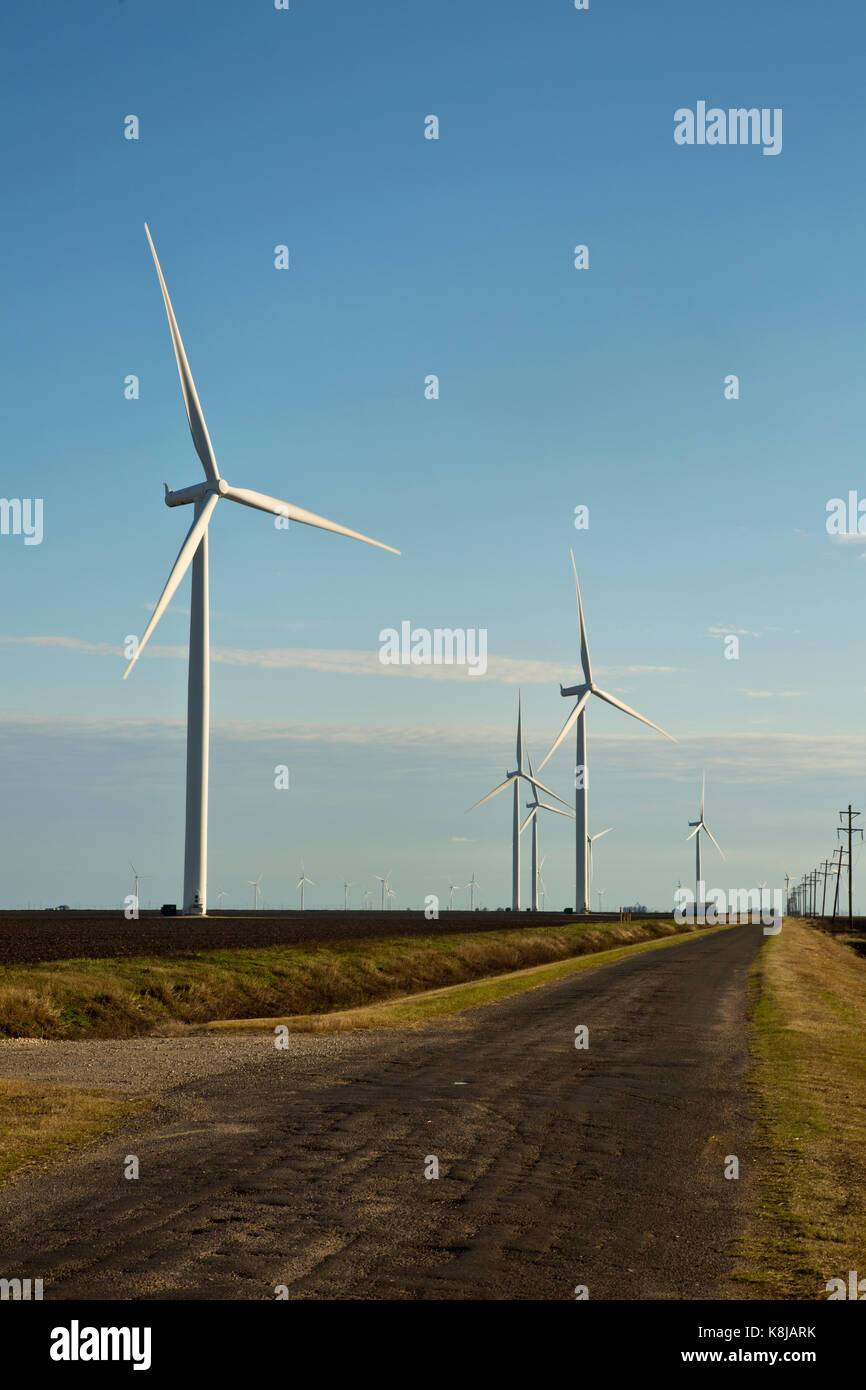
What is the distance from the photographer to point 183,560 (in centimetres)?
6531

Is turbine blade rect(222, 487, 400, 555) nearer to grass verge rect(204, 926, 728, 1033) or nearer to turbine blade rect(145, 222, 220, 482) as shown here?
turbine blade rect(145, 222, 220, 482)

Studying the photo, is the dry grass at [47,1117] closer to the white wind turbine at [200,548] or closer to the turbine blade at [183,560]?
the turbine blade at [183,560]

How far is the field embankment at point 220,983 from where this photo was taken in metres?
33.7

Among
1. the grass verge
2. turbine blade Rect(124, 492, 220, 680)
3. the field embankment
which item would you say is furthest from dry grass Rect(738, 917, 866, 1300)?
turbine blade Rect(124, 492, 220, 680)

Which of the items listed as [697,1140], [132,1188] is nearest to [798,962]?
[697,1140]

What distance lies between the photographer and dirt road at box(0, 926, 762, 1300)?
1008 cm

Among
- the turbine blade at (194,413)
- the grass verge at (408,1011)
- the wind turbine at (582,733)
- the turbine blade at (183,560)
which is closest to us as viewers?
the grass verge at (408,1011)

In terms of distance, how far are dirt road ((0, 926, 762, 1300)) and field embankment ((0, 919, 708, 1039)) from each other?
282 inches

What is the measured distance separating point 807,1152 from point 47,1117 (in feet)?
34.7

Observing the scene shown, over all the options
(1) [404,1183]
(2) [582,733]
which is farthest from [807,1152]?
(2) [582,733]

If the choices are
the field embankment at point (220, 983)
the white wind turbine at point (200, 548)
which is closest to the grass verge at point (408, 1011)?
the field embankment at point (220, 983)

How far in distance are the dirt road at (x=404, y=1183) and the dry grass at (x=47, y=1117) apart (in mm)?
531

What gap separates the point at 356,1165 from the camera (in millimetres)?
14672
